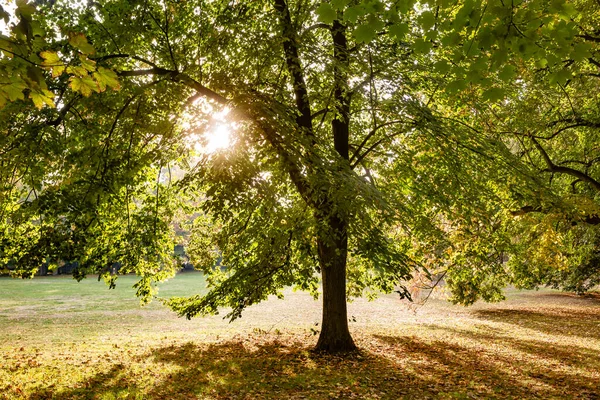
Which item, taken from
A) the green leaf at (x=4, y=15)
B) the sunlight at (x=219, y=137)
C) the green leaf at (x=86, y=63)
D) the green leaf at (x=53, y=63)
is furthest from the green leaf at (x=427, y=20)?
the sunlight at (x=219, y=137)

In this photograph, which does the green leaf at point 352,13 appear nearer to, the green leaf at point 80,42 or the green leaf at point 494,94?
the green leaf at point 494,94

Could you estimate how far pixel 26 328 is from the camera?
16000 mm

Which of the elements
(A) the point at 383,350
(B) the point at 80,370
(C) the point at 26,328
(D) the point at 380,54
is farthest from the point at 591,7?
(C) the point at 26,328

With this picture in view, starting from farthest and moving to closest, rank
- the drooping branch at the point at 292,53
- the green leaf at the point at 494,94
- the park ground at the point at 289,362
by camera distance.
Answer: the park ground at the point at 289,362 < the drooping branch at the point at 292,53 < the green leaf at the point at 494,94

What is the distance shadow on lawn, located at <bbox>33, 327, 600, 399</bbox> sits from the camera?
736cm

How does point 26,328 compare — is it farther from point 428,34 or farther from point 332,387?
point 428,34

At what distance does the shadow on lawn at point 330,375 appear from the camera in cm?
736

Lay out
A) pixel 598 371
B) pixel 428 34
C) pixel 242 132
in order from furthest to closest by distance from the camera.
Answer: pixel 598 371
pixel 242 132
pixel 428 34

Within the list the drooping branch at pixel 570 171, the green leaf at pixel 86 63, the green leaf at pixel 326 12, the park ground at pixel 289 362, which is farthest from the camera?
the drooping branch at pixel 570 171

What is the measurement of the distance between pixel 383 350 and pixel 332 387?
11.7 feet

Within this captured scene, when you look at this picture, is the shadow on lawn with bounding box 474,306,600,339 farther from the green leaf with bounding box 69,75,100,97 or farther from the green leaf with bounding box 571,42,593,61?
the green leaf with bounding box 69,75,100,97

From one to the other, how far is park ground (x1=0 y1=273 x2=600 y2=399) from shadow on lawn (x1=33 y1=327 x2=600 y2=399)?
2 cm

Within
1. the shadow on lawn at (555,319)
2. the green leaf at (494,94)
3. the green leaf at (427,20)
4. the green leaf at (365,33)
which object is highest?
the green leaf at (427,20)

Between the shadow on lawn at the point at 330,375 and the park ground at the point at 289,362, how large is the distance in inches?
0.8
